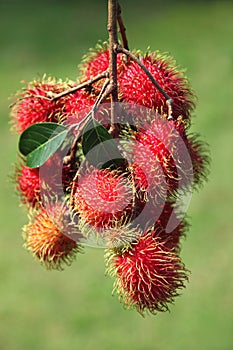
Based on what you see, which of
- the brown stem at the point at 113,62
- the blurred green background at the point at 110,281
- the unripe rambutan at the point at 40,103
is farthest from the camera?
the blurred green background at the point at 110,281

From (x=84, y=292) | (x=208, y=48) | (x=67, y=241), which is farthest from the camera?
(x=208, y=48)

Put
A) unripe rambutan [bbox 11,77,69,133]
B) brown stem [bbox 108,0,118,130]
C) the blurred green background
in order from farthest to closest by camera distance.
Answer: the blurred green background
unripe rambutan [bbox 11,77,69,133]
brown stem [bbox 108,0,118,130]

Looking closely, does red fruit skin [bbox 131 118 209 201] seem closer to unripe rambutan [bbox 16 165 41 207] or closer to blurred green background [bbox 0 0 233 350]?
unripe rambutan [bbox 16 165 41 207]

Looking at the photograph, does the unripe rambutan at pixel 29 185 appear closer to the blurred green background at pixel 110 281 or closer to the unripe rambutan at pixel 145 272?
the unripe rambutan at pixel 145 272

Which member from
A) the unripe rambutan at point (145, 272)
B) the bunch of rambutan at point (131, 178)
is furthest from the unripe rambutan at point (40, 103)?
the unripe rambutan at point (145, 272)

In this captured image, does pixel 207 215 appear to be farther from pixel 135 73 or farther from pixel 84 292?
pixel 135 73

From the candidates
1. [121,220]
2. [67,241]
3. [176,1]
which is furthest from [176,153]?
[176,1]

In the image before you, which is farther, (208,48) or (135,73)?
(208,48)

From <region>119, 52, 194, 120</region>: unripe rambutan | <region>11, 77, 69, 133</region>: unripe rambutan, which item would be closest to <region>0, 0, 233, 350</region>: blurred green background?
<region>119, 52, 194, 120</region>: unripe rambutan
